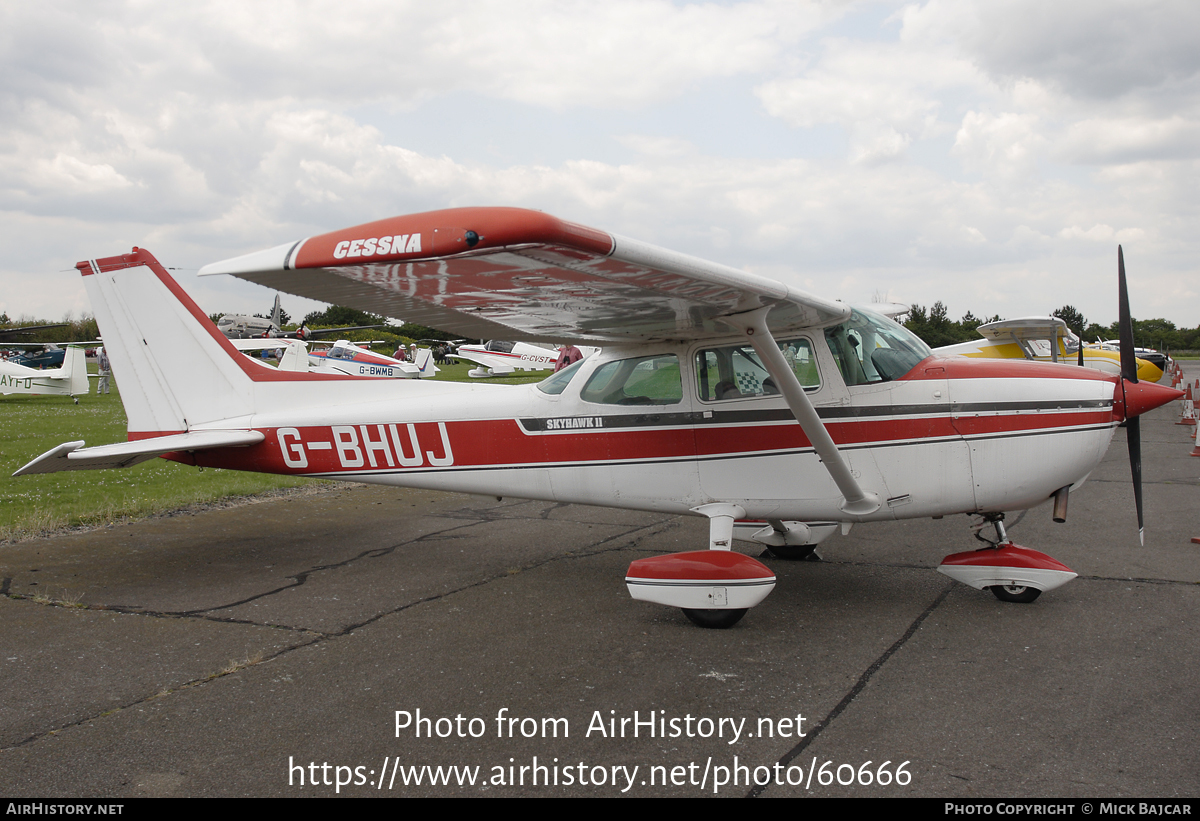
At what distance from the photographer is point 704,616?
4742 mm

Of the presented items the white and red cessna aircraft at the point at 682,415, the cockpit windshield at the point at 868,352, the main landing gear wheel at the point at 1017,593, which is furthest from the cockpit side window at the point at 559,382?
the main landing gear wheel at the point at 1017,593

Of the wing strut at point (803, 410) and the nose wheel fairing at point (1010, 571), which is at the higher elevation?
the wing strut at point (803, 410)

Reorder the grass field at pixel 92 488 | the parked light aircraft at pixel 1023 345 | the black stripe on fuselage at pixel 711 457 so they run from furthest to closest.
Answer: the parked light aircraft at pixel 1023 345 → the grass field at pixel 92 488 → the black stripe on fuselage at pixel 711 457

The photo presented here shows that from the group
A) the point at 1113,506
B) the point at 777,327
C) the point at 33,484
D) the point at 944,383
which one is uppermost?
the point at 777,327

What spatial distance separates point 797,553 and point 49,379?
26.6 meters

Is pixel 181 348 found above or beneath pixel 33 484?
above

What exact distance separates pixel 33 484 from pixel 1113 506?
12.9m

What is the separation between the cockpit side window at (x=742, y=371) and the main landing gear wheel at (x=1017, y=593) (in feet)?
5.91

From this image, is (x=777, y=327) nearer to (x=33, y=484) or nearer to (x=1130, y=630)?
(x=1130, y=630)

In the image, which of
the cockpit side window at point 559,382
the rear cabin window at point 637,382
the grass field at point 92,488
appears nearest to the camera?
the rear cabin window at point 637,382

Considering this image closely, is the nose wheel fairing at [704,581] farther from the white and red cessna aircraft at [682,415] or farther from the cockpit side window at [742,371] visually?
the cockpit side window at [742,371]

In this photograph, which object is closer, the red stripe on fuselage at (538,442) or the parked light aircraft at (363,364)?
the red stripe on fuselage at (538,442)

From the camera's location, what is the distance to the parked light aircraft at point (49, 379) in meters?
24.2
